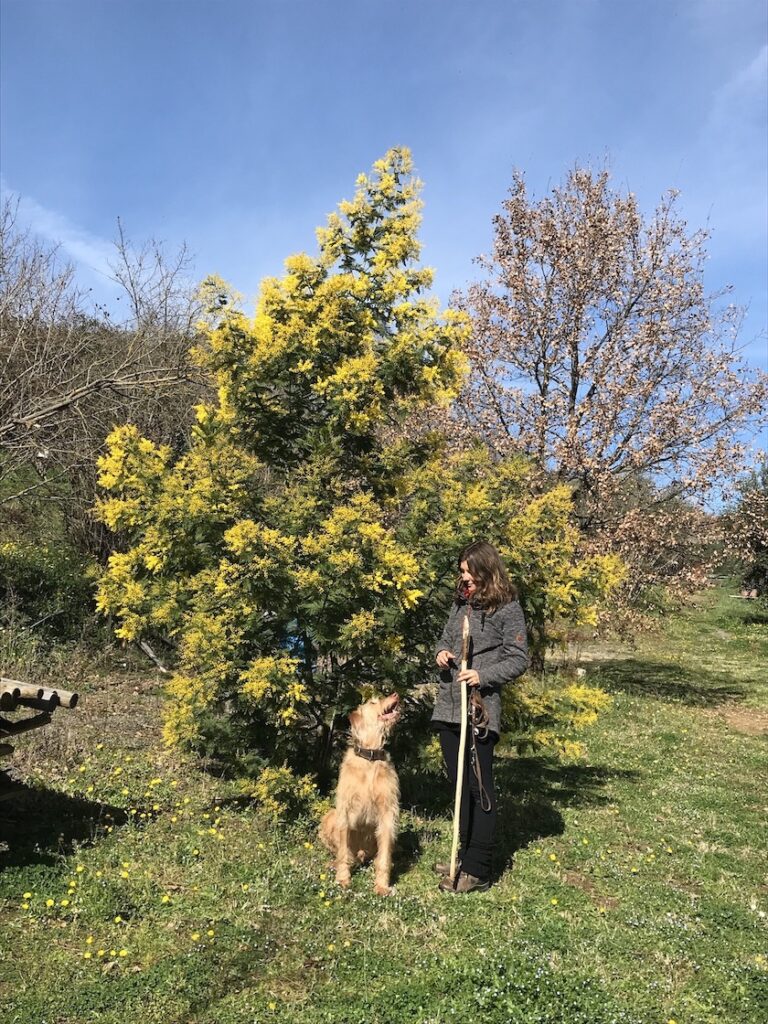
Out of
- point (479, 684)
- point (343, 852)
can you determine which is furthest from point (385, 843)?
point (479, 684)

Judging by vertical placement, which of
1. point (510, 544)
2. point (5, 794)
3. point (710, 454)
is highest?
point (710, 454)

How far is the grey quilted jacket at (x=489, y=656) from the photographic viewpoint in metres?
4.79

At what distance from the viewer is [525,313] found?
1516 centimetres

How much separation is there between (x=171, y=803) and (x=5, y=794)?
1.39 metres

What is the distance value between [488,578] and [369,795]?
1541mm

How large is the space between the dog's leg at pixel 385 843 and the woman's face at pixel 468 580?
1456mm

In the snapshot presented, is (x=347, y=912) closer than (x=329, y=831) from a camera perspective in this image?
Yes

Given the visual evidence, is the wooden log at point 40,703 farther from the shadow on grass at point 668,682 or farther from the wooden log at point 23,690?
the shadow on grass at point 668,682

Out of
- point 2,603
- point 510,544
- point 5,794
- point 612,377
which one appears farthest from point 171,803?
point 612,377

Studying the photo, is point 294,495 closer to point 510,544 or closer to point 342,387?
point 342,387

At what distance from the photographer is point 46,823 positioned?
5250 millimetres

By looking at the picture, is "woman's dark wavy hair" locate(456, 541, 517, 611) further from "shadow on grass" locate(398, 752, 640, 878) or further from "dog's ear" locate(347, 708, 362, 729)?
"shadow on grass" locate(398, 752, 640, 878)

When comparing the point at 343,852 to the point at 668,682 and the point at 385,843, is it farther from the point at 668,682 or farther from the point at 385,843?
the point at 668,682

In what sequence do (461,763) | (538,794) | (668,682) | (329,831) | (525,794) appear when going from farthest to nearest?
(668,682), (538,794), (525,794), (329,831), (461,763)
